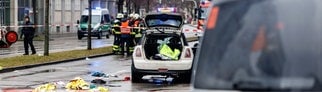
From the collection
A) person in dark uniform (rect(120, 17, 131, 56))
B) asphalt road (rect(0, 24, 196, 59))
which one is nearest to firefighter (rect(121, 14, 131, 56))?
person in dark uniform (rect(120, 17, 131, 56))

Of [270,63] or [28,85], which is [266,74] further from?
[28,85]

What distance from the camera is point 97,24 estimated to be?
47.7 metres

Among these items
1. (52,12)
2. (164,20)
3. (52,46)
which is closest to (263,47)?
(164,20)

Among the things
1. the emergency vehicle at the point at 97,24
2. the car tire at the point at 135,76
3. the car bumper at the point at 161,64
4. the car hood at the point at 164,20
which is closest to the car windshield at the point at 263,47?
the car bumper at the point at 161,64

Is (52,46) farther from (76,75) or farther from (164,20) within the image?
(76,75)

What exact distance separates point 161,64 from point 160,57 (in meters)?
0.36

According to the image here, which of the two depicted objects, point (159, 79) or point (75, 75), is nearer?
point (159, 79)

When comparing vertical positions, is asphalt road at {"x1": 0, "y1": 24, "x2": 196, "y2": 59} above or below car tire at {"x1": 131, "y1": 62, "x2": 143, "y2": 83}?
below

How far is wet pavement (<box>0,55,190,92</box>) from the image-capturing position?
1351 centimetres

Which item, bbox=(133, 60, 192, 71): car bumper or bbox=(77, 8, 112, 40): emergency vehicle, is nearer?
bbox=(133, 60, 192, 71): car bumper

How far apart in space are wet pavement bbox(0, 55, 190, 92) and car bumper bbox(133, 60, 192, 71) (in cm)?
38

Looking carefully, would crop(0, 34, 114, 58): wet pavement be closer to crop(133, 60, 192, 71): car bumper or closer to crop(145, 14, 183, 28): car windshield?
crop(145, 14, 183, 28): car windshield

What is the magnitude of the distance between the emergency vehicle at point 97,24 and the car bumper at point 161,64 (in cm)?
3310

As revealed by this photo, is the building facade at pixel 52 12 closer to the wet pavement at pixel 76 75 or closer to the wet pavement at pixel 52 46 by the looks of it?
the wet pavement at pixel 52 46
